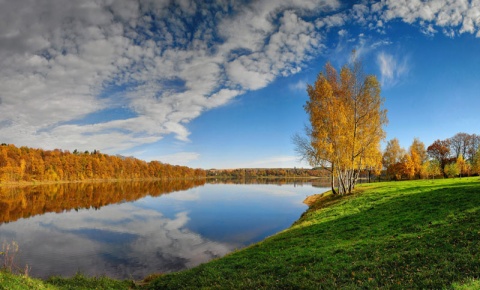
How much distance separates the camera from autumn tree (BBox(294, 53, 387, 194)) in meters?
33.6

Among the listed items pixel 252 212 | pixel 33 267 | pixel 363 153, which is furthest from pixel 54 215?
pixel 363 153

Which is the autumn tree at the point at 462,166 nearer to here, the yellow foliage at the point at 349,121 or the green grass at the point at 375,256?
the yellow foliage at the point at 349,121

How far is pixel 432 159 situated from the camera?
89.9 meters

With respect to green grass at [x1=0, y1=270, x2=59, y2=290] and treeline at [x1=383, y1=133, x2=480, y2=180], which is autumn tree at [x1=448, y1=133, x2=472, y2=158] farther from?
green grass at [x1=0, y1=270, x2=59, y2=290]

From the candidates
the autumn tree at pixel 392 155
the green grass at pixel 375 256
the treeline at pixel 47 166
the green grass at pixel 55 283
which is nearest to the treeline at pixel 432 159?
the autumn tree at pixel 392 155

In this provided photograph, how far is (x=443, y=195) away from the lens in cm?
2128

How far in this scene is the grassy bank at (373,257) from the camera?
964 centimetres

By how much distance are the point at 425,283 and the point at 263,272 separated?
685cm

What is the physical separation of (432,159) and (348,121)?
77.2 metres

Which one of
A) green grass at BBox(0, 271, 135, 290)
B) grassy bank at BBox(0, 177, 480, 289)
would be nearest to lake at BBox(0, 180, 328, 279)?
green grass at BBox(0, 271, 135, 290)

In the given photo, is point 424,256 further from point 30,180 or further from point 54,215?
point 30,180

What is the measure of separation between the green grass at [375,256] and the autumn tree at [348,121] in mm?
13370

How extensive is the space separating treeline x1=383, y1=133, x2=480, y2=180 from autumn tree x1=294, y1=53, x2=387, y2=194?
35.2 metres

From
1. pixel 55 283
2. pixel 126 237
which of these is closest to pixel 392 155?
pixel 126 237
